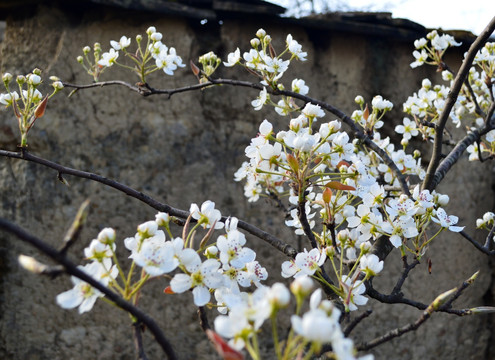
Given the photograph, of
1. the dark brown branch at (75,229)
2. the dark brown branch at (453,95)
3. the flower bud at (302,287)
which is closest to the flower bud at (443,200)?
the dark brown branch at (453,95)

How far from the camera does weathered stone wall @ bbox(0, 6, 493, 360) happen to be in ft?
7.48

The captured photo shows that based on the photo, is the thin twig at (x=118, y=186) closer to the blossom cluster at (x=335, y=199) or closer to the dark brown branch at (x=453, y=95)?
the blossom cluster at (x=335, y=199)

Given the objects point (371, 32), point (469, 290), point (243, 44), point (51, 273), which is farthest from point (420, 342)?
point (51, 273)

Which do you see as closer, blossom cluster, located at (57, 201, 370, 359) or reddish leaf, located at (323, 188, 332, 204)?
blossom cluster, located at (57, 201, 370, 359)

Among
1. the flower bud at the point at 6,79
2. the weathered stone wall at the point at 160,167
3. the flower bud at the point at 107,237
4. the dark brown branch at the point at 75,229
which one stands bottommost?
the weathered stone wall at the point at 160,167

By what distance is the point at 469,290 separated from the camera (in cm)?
284

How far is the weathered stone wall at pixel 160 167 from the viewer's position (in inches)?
89.7

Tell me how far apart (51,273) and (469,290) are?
2.83 metres

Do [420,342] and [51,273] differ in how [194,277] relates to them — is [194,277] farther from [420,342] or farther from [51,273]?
[420,342]

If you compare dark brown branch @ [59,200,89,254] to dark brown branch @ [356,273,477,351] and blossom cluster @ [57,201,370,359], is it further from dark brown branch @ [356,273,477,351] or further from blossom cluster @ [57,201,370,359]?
dark brown branch @ [356,273,477,351]

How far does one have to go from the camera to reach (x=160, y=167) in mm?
2461

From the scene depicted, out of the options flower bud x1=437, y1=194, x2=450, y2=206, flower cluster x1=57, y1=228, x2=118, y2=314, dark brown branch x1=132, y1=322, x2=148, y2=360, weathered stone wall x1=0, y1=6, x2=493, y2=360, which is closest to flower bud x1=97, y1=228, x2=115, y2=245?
flower cluster x1=57, y1=228, x2=118, y2=314

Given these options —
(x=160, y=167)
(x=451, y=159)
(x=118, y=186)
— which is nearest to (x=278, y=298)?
(x=118, y=186)

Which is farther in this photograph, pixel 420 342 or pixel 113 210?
A: pixel 420 342
